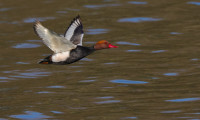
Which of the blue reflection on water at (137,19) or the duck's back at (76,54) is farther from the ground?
the duck's back at (76,54)

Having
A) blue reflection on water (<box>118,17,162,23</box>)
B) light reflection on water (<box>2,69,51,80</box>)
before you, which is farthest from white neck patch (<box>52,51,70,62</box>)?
blue reflection on water (<box>118,17,162,23</box>)

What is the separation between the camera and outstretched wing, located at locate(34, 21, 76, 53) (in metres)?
10.2

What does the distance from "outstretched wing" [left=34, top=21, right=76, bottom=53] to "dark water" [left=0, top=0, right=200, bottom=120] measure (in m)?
1.45

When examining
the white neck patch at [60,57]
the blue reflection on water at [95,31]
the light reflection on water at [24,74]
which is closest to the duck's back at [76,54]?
the white neck patch at [60,57]

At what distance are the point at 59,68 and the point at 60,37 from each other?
17.2ft

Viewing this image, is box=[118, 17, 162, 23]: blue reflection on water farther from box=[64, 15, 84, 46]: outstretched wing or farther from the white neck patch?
the white neck patch

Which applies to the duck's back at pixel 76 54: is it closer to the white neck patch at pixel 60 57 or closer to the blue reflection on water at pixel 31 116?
the white neck patch at pixel 60 57

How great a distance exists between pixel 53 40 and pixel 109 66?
4798mm

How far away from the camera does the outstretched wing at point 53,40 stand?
10.2 m

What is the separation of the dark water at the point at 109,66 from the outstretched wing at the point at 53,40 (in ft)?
4.76

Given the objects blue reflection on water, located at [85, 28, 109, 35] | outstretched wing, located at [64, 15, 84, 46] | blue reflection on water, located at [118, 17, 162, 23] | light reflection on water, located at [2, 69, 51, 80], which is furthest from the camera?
blue reflection on water, located at [118, 17, 162, 23]

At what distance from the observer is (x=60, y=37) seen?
34.0 ft

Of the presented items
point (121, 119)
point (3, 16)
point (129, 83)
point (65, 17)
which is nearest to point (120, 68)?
point (129, 83)

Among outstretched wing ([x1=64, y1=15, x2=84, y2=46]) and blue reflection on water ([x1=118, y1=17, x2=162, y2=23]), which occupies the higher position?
outstretched wing ([x1=64, y1=15, x2=84, y2=46])
